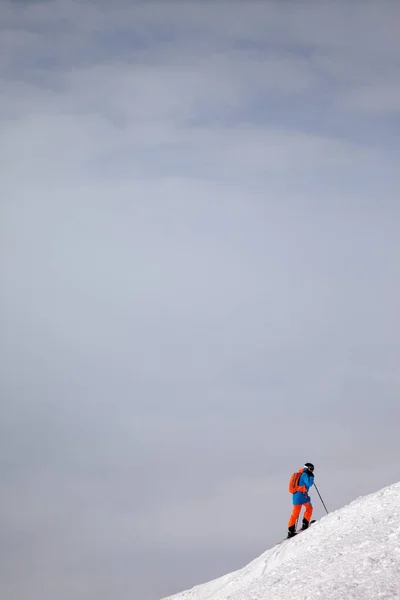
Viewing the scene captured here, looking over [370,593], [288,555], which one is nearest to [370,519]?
[288,555]

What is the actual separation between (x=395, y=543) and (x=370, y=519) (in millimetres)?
3368

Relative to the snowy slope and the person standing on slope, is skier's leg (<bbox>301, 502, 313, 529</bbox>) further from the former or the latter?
the snowy slope

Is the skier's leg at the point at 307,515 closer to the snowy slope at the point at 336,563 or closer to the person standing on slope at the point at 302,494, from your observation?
the person standing on slope at the point at 302,494

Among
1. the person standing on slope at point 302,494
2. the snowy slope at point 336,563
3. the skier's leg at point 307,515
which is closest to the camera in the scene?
the snowy slope at point 336,563

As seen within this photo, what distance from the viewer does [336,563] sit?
17.0 meters

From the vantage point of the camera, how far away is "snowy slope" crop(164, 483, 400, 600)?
15.1 m

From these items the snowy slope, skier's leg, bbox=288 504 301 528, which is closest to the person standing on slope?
skier's leg, bbox=288 504 301 528

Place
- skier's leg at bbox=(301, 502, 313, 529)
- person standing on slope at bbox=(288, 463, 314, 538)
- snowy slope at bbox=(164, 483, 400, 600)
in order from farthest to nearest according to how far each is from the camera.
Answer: skier's leg at bbox=(301, 502, 313, 529) → person standing on slope at bbox=(288, 463, 314, 538) → snowy slope at bbox=(164, 483, 400, 600)

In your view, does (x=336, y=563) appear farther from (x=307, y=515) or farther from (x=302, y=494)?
(x=307, y=515)

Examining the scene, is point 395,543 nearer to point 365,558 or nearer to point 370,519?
point 365,558

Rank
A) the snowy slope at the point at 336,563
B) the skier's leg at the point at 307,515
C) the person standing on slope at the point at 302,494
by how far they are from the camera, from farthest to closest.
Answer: the skier's leg at the point at 307,515 → the person standing on slope at the point at 302,494 → the snowy slope at the point at 336,563

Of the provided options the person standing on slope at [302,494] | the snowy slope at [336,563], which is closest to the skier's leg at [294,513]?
the person standing on slope at [302,494]

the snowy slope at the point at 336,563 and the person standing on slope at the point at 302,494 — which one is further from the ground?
the person standing on slope at the point at 302,494

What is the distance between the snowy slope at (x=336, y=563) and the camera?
15.1 m
